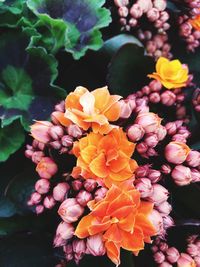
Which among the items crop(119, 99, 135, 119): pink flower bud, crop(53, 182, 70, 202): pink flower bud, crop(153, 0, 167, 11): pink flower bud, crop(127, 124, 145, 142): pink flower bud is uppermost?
crop(153, 0, 167, 11): pink flower bud

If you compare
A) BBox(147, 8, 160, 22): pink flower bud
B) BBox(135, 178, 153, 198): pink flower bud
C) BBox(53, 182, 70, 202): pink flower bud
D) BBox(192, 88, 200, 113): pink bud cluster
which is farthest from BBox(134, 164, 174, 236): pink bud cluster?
BBox(147, 8, 160, 22): pink flower bud

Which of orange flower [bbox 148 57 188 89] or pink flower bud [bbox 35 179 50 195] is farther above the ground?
orange flower [bbox 148 57 188 89]

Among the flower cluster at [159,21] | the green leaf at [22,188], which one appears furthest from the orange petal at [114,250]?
the flower cluster at [159,21]

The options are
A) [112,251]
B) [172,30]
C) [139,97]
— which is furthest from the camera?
[172,30]

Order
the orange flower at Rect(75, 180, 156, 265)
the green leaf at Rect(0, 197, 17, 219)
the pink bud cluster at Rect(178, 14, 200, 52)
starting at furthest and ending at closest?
the pink bud cluster at Rect(178, 14, 200, 52) < the green leaf at Rect(0, 197, 17, 219) < the orange flower at Rect(75, 180, 156, 265)

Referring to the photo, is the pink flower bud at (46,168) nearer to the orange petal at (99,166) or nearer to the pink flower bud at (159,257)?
the orange petal at (99,166)

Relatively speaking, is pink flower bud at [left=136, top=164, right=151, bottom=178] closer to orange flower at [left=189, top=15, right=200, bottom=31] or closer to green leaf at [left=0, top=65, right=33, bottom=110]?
green leaf at [left=0, top=65, right=33, bottom=110]

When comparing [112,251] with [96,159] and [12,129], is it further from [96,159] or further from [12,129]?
[12,129]

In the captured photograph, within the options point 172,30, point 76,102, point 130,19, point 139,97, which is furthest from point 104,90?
point 172,30
